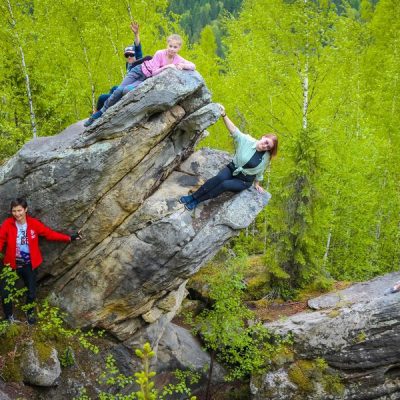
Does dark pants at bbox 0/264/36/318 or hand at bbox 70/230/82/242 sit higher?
hand at bbox 70/230/82/242

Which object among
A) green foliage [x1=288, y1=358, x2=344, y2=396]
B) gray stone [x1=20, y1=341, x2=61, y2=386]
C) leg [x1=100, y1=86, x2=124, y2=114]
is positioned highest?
leg [x1=100, y1=86, x2=124, y2=114]

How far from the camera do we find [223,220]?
9984 mm

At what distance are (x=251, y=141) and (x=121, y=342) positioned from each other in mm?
6187

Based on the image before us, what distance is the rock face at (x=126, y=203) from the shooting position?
30.4ft

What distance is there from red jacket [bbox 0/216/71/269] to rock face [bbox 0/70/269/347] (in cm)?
44

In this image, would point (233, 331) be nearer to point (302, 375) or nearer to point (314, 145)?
point (302, 375)

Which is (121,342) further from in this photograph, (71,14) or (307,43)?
(71,14)

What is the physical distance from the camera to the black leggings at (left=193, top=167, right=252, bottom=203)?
9805 mm

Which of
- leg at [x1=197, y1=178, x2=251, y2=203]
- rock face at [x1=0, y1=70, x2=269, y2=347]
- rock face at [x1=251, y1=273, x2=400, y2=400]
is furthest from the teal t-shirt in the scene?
rock face at [x1=251, y1=273, x2=400, y2=400]

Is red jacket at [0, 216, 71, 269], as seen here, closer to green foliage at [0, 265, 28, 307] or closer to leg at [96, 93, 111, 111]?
green foliage at [0, 265, 28, 307]

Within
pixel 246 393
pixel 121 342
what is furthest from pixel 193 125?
pixel 246 393

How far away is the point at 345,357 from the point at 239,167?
6.64 metres

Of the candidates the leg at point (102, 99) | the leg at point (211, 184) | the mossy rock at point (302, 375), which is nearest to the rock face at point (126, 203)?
the leg at point (211, 184)

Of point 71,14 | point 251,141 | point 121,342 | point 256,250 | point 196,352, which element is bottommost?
point 256,250
